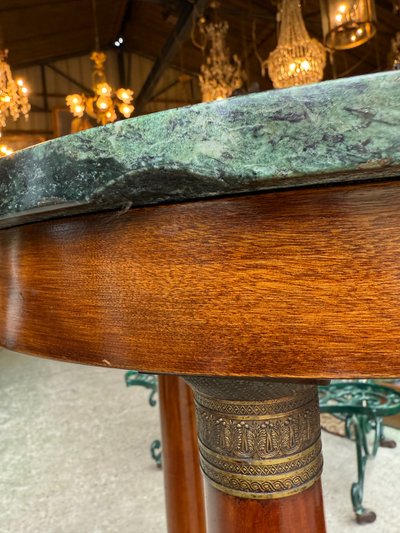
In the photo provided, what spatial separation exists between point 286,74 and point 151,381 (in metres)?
1.65

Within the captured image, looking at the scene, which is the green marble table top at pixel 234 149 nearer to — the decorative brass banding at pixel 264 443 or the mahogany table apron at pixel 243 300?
the mahogany table apron at pixel 243 300

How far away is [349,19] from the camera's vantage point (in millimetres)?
1626

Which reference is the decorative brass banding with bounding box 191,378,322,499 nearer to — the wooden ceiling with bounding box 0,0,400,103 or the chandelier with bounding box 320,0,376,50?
the chandelier with bounding box 320,0,376,50

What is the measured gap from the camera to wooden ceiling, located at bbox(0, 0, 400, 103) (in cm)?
416

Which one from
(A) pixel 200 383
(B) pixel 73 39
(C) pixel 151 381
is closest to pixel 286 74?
(C) pixel 151 381

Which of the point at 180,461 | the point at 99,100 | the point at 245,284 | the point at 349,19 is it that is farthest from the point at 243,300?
the point at 99,100

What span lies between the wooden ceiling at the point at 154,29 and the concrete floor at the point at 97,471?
275 centimetres

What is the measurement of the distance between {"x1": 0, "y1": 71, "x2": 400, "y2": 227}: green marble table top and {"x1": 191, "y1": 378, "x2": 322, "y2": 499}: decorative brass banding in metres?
0.12

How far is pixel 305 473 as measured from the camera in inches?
10.2

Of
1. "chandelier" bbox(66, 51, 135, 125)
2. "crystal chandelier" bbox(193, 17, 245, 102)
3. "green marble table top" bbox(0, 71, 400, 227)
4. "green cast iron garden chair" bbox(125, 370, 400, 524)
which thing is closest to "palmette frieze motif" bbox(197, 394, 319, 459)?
"green marble table top" bbox(0, 71, 400, 227)

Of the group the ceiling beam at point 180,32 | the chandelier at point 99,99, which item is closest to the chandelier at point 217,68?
the ceiling beam at point 180,32

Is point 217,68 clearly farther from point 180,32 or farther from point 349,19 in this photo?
point 349,19

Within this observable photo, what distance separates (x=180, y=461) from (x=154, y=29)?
6.78m

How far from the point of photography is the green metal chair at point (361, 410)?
1.12 meters
